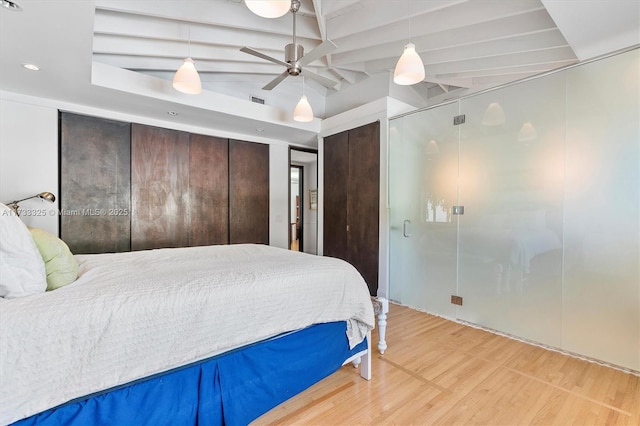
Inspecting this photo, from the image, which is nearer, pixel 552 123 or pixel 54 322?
pixel 54 322

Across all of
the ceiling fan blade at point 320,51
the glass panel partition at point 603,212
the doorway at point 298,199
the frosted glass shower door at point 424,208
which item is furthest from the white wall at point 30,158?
the glass panel partition at point 603,212

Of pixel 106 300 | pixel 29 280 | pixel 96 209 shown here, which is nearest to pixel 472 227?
pixel 106 300

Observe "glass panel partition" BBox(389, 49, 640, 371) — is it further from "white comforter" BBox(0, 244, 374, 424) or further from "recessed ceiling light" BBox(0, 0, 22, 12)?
"recessed ceiling light" BBox(0, 0, 22, 12)

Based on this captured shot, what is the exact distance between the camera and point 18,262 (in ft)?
3.90

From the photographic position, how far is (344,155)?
4406mm

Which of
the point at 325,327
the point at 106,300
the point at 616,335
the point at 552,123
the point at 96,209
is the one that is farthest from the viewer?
the point at 96,209

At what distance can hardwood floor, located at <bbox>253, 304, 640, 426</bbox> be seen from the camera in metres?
1.69

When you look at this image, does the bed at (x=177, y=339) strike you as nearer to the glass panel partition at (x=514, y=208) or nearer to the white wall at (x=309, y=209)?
the glass panel partition at (x=514, y=208)

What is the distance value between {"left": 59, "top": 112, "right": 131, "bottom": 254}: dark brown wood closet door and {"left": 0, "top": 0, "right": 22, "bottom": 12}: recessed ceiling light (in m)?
2.06

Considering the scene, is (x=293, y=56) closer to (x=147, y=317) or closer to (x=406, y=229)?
(x=147, y=317)

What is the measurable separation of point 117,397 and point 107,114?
3729 millimetres

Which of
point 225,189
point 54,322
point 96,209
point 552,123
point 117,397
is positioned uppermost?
point 552,123

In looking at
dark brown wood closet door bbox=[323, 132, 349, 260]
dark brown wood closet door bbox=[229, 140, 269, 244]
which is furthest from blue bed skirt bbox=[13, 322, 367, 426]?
dark brown wood closet door bbox=[229, 140, 269, 244]

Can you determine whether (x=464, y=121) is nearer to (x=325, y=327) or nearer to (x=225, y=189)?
(x=325, y=327)
